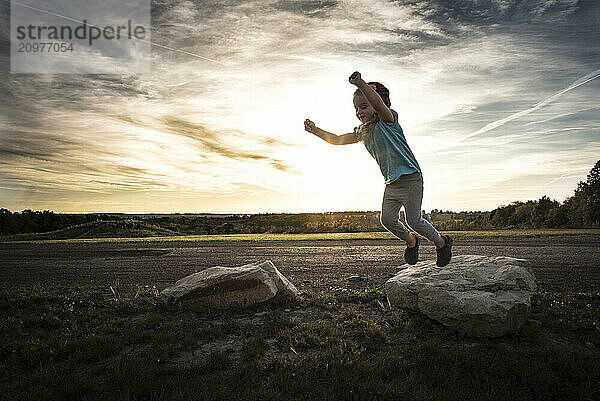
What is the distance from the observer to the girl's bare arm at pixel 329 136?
20.1ft

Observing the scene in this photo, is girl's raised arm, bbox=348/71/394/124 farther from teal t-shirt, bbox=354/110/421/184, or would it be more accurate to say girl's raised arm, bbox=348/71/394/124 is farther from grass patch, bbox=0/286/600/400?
grass patch, bbox=0/286/600/400

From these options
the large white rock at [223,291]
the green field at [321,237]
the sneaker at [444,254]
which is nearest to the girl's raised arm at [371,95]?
the sneaker at [444,254]

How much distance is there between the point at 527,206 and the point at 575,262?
98.8 ft

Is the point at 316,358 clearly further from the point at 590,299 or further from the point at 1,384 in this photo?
the point at 590,299

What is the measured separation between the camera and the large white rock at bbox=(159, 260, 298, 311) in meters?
7.90

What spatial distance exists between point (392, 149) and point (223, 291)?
4.49 m

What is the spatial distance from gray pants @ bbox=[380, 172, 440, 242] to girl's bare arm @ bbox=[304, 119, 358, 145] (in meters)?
0.92

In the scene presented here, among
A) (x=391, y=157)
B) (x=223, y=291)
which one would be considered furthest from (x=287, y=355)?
(x=391, y=157)

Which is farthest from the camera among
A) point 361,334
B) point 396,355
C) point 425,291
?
point 425,291

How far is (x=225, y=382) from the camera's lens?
15.7 ft

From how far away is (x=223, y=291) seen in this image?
7945 millimetres

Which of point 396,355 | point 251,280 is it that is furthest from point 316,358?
point 251,280

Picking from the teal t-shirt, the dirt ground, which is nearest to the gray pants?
the teal t-shirt

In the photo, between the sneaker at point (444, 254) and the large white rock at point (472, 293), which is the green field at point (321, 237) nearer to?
the large white rock at point (472, 293)
